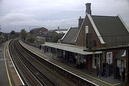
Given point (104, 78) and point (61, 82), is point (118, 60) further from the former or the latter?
point (61, 82)

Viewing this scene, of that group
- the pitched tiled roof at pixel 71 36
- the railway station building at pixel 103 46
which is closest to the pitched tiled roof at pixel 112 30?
the railway station building at pixel 103 46

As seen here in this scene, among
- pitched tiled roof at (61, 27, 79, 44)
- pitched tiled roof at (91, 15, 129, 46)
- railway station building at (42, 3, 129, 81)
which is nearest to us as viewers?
railway station building at (42, 3, 129, 81)

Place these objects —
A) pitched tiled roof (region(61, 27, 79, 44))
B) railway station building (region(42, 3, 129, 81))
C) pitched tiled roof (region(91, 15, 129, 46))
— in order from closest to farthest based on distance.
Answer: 1. railway station building (region(42, 3, 129, 81))
2. pitched tiled roof (region(91, 15, 129, 46))
3. pitched tiled roof (region(61, 27, 79, 44))

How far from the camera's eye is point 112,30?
30297 mm

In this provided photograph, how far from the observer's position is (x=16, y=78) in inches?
1021

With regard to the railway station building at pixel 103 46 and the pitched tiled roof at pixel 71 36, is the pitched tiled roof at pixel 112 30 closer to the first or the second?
the railway station building at pixel 103 46

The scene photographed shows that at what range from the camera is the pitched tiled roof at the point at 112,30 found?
28.5 meters

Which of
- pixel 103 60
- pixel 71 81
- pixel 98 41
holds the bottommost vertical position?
pixel 71 81

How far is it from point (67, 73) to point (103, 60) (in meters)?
4.75

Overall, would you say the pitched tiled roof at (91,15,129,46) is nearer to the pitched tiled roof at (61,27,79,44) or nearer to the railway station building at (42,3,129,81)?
the railway station building at (42,3,129,81)

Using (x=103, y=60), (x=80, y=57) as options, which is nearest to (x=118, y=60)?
(x=103, y=60)

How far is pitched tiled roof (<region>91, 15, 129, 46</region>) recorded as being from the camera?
28.5 m

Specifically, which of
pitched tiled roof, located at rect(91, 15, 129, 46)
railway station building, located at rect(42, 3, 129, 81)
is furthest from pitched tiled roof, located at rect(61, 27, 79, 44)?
pitched tiled roof, located at rect(91, 15, 129, 46)

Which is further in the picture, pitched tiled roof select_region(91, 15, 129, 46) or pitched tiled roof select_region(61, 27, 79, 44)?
pitched tiled roof select_region(61, 27, 79, 44)
